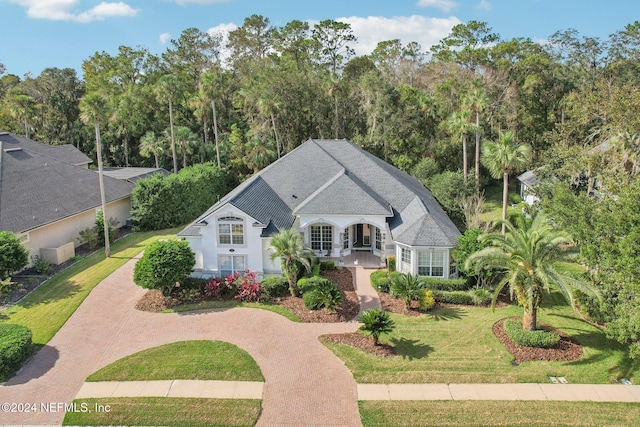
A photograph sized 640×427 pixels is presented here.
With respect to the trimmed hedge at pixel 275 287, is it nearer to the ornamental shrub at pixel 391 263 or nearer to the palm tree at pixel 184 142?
the ornamental shrub at pixel 391 263

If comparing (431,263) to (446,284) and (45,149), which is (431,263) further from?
(45,149)

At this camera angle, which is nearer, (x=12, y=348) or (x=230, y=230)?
(x=12, y=348)

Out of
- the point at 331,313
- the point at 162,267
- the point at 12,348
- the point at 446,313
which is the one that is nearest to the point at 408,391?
the point at 331,313

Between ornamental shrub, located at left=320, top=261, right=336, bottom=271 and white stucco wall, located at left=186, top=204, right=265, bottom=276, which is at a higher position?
white stucco wall, located at left=186, top=204, right=265, bottom=276

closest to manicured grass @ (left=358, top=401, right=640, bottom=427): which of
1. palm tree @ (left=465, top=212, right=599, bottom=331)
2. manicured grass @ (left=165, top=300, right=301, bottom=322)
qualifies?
palm tree @ (left=465, top=212, right=599, bottom=331)

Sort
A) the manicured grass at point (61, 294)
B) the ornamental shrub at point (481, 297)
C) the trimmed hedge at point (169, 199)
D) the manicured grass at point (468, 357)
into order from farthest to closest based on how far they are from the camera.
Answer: the trimmed hedge at point (169, 199) < the ornamental shrub at point (481, 297) < the manicured grass at point (61, 294) < the manicured grass at point (468, 357)

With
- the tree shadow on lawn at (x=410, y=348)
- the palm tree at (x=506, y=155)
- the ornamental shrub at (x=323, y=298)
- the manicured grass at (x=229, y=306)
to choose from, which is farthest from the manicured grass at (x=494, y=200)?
the manicured grass at (x=229, y=306)

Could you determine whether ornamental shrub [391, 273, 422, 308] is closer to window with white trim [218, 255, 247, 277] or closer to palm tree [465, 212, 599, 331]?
palm tree [465, 212, 599, 331]
